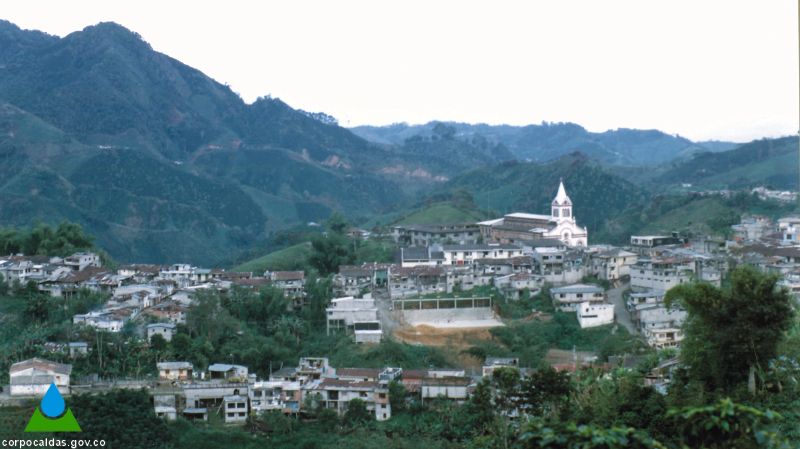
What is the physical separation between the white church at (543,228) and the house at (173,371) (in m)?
11.1

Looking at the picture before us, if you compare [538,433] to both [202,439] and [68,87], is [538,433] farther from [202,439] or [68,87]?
[68,87]

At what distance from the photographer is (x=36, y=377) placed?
1357cm

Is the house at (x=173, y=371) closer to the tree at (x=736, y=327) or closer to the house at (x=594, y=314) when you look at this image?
the house at (x=594, y=314)

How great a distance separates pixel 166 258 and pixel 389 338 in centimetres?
2196

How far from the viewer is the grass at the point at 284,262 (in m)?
22.7

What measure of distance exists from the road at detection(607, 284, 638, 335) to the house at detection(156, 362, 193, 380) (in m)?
7.79

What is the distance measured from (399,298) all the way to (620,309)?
440 centimetres

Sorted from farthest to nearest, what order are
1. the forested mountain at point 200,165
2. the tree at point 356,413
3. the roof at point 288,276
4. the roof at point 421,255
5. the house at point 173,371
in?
the forested mountain at point 200,165
the roof at point 421,255
the roof at point 288,276
the house at point 173,371
the tree at point 356,413

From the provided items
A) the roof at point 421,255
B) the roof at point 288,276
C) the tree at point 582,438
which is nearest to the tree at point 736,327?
the tree at point 582,438

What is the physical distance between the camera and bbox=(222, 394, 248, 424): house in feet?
43.8

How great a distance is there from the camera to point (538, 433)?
4.39 meters

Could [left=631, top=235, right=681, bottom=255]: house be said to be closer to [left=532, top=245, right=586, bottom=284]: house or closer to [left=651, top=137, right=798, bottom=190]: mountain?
[left=532, top=245, right=586, bottom=284]: house

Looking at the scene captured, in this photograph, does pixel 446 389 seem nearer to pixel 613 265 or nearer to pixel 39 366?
pixel 39 366

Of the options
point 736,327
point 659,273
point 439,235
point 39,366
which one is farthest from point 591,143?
point 736,327
